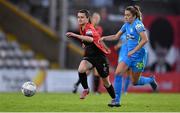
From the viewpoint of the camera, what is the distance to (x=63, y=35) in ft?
94.6

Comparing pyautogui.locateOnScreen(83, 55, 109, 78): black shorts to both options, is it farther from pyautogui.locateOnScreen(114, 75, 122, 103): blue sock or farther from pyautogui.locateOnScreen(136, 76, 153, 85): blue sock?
pyautogui.locateOnScreen(136, 76, 153, 85): blue sock

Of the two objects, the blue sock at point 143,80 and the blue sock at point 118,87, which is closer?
the blue sock at point 118,87

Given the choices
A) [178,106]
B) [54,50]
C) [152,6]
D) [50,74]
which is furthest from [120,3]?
[178,106]

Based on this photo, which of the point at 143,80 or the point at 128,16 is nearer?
the point at 128,16

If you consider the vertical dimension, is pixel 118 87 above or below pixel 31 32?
below

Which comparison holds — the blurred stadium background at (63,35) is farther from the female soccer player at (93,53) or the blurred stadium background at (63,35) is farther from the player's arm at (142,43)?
the player's arm at (142,43)

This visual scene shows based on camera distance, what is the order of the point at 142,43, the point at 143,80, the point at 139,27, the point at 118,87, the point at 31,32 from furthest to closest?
the point at 31,32
the point at 143,80
the point at 118,87
the point at 139,27
the point at 142,43

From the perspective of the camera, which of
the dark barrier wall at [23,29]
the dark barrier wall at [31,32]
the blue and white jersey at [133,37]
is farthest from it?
the dark barrier wall at [23,29]

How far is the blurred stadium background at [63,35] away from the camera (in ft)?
93.4

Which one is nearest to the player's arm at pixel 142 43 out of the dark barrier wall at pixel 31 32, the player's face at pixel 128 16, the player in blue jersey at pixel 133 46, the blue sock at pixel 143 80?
the player in blue jersey at pixel 133 46

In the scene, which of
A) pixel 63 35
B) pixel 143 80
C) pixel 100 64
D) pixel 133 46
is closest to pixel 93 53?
pixel 100 64

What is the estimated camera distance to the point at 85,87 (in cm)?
1466

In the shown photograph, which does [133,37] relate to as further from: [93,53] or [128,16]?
[93,53]

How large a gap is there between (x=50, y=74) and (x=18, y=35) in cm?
490
